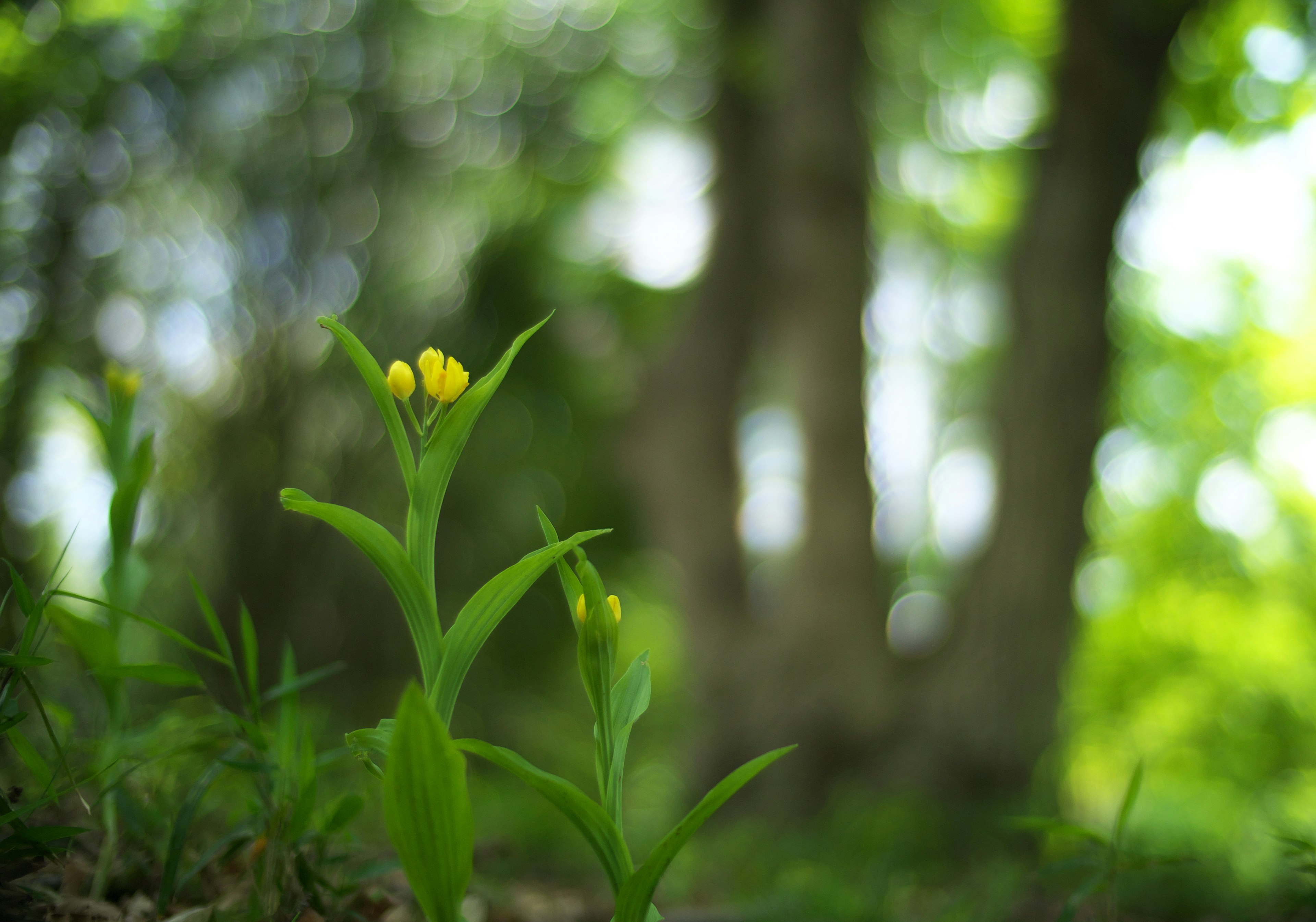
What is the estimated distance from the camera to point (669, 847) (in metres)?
0.74

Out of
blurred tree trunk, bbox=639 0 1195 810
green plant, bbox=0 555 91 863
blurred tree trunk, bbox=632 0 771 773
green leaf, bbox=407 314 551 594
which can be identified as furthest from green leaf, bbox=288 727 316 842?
blurred tree trunk, bbox=632 0 771 773

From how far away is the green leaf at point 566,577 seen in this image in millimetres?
798

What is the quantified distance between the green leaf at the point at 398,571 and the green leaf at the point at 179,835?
13.2 inches

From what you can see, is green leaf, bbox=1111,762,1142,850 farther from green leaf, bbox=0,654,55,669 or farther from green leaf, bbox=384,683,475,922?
green leaf, bbox=0,654,55,669

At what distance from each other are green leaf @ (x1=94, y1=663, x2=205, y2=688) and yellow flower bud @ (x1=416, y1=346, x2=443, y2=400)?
1.54ft

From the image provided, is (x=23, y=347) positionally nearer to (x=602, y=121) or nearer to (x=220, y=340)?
(x=220, y=340)

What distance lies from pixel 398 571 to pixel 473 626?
0.10 meters

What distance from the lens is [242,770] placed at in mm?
943

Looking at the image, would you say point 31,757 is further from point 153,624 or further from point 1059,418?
point 1059,418

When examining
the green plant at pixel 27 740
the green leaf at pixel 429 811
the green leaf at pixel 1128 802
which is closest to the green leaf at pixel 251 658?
the green plant at pixel 27 740

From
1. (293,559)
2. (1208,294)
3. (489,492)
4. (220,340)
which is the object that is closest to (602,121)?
(489,492)

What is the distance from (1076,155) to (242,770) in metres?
3.40

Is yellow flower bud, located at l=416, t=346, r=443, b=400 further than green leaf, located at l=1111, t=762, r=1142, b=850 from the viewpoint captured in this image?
No

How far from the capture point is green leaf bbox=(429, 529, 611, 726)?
2.56 feet
